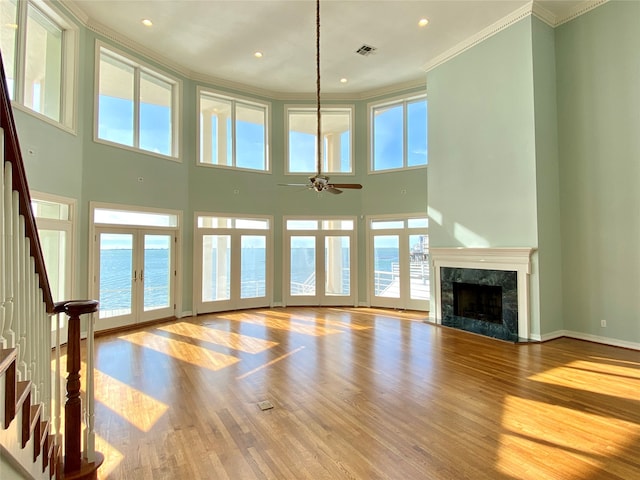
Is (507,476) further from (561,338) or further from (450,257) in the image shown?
(450,257)

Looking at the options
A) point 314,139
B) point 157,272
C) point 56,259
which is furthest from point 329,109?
point 56,259

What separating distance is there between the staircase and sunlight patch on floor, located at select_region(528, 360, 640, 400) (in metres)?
4.18

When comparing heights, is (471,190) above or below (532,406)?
A: above

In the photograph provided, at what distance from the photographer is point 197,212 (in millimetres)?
7445

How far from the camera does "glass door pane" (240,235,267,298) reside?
26.5ft

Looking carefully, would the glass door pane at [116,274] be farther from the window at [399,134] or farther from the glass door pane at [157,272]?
the window at [399,134]

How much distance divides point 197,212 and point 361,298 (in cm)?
424

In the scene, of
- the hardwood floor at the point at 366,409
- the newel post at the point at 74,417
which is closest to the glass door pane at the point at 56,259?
the hardwood floor at the point at 366,409

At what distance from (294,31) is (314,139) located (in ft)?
9.93

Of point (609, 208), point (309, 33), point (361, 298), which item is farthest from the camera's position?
point (361, 298)

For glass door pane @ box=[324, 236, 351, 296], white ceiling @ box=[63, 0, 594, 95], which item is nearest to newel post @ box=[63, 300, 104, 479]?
white ceiling @ box=[63, 0, 594, 95]

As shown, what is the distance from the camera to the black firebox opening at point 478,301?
580 centimetres

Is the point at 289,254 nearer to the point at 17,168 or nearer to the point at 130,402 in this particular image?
the point at 130,402

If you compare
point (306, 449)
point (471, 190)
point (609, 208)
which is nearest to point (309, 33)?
point (471, 190)
